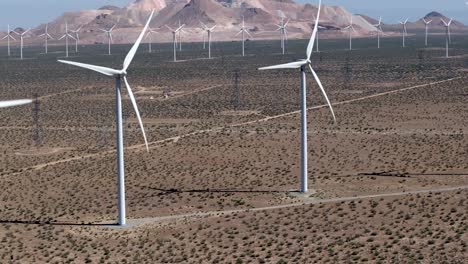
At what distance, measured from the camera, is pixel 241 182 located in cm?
7125

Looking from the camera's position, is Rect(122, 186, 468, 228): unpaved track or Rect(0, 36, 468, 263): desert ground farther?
Rect(122, 186, 468, 228): unpaved track

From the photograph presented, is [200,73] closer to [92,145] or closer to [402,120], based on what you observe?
[402,120]

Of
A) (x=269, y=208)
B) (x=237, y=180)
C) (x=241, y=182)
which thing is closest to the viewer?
(x=269, y=208)

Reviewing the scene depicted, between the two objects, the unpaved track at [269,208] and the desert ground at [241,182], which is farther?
the unpaved track at [269,208]

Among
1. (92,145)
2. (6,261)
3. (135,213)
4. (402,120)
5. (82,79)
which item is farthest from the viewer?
(82,79)

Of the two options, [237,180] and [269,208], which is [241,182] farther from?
[269,208]

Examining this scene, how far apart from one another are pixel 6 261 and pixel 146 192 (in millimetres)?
20067

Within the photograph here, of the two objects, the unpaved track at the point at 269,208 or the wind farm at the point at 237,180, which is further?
the unpaved track at the point at 269,208

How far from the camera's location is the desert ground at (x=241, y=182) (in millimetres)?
50562

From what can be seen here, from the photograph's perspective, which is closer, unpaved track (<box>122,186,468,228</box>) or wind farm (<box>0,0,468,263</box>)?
wind farm (<box>0,0,468,263</box>)

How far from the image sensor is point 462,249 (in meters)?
45.8

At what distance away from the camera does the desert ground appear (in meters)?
50.6

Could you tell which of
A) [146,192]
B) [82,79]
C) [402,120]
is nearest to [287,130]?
[402,120]

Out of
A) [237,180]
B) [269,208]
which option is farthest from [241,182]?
[269,208]
